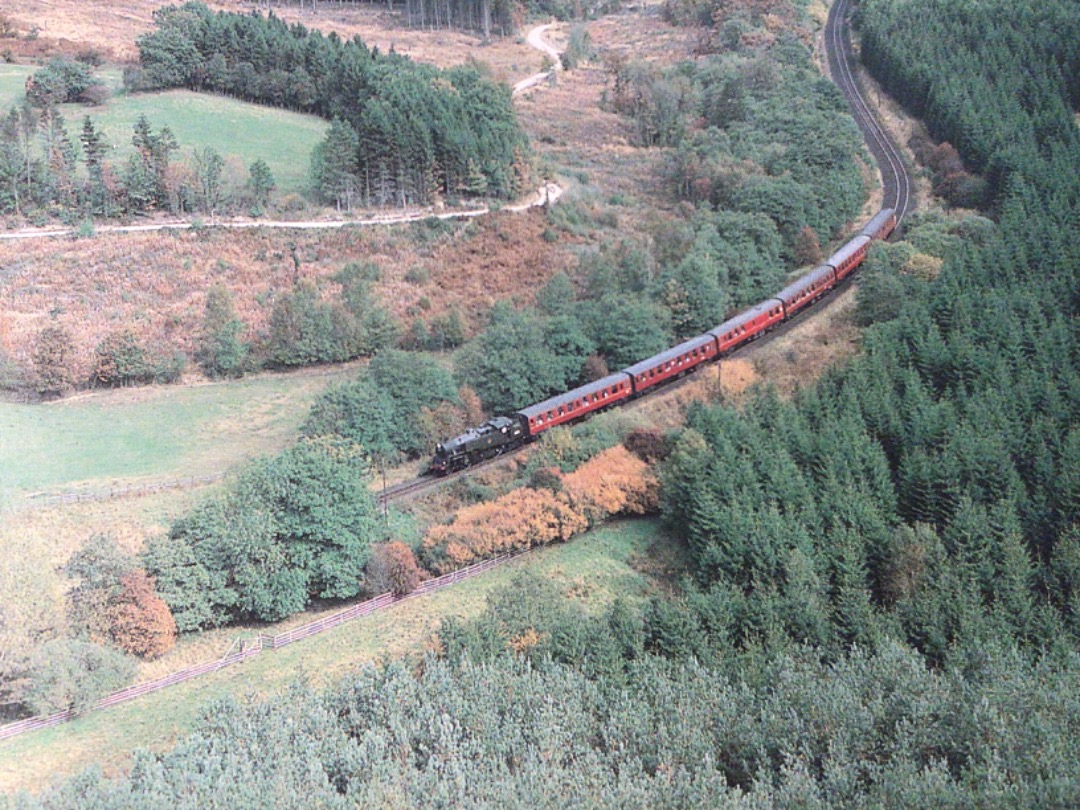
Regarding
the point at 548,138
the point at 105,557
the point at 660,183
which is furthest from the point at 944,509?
the point at 548,138

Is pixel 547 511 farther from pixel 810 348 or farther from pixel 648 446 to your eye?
pixel 810 348

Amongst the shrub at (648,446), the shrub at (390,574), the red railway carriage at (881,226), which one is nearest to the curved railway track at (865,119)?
the red railway carriage at (881,226)

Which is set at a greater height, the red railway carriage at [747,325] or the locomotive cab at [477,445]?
the red railway carriage at [747,325]

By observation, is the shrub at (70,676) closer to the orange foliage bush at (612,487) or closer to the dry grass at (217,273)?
the orange foliage bush at (612,487)

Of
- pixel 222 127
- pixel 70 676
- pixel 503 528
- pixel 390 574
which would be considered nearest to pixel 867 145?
pixel 222 127

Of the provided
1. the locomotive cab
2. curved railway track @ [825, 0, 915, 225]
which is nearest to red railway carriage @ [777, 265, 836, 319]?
curved railway track @ [825, 0, 915, 225]

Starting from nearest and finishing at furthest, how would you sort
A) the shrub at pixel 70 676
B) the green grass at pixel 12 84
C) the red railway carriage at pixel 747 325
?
the shrub at pixel 70 676, the red railway carriage at pixel 747 325, the green grass at pixel 12 84
